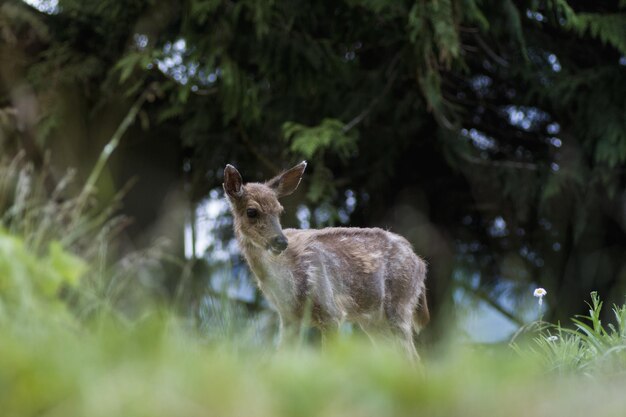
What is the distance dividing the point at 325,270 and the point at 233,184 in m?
0.76

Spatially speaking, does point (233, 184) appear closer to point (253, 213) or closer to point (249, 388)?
point (253, 213)

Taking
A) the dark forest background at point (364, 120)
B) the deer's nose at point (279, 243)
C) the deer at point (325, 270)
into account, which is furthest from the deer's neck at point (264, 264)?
the dark forest background at point (364, 120)

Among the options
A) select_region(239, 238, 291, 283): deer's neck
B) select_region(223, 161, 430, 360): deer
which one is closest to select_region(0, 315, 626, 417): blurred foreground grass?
select_region(223, 161, 430, 360): deer

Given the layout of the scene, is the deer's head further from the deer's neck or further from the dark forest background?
the dark forest background

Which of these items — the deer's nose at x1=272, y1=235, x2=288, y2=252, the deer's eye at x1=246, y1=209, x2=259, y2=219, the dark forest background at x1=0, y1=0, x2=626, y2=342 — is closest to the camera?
the deer's nose at x1=272, y1=235, x2=288, y2=252

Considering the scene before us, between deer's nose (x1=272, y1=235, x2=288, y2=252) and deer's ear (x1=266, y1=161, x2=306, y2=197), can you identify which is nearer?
deer's nose (x1=272, y1=235, x2=288, y2=252)

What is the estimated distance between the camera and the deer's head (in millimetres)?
5160

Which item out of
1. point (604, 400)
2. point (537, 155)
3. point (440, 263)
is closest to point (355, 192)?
point (440, 263)

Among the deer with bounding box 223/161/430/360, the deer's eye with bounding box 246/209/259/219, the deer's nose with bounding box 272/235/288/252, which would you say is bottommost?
Answer: the deer with bounding box 223/161/430/360

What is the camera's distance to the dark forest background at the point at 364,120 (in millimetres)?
8891

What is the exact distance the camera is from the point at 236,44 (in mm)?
9188

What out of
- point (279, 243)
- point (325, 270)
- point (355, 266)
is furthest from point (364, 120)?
point (279, 243)

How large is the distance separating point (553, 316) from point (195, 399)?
24.1ft

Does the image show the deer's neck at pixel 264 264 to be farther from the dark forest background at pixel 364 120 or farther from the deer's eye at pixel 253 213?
the dark forest background at pixel 364 120
